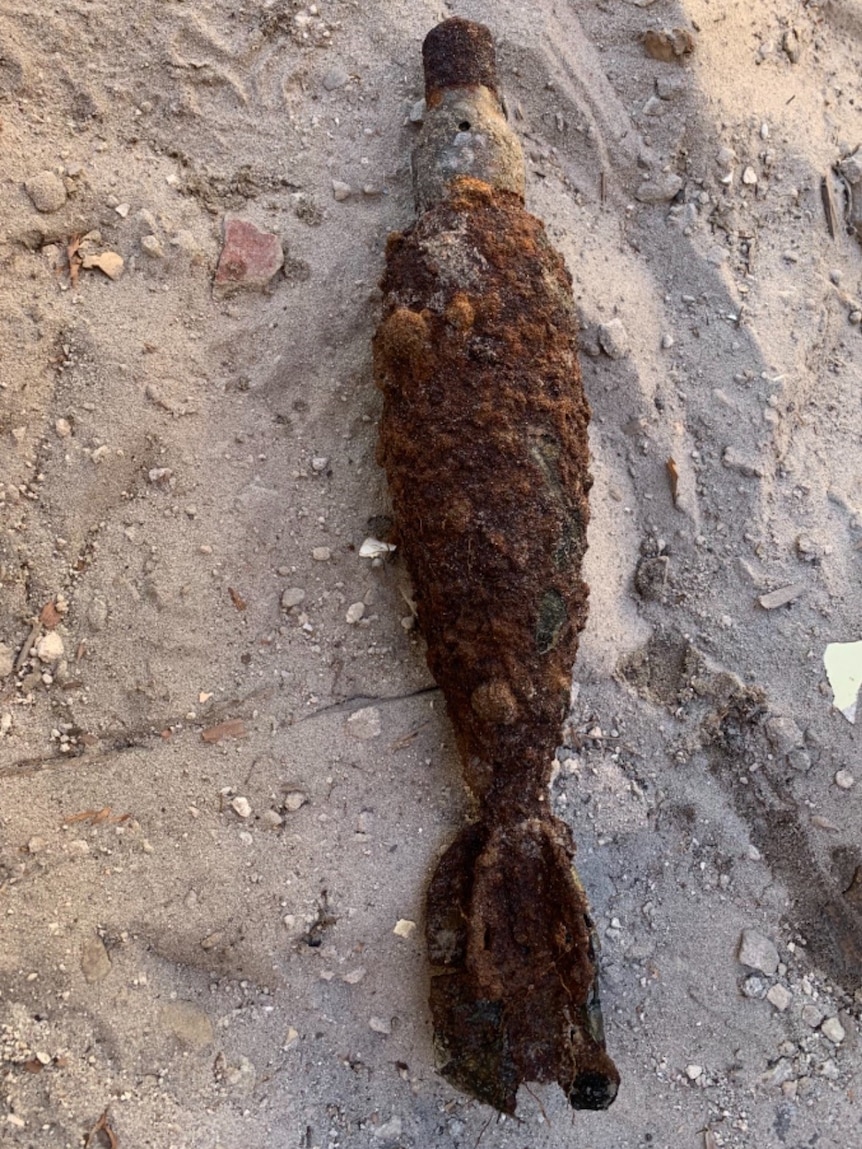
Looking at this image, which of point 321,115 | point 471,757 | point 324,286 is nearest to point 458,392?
point 324,286

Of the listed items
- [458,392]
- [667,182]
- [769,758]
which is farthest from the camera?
[667,182]

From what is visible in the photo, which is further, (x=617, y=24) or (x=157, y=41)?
(x=617, y=24)

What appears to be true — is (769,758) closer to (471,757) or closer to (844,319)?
(471,757)

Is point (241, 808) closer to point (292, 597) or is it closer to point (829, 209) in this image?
point (292, 597)

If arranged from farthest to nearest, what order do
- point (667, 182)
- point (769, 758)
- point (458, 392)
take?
point (667, 182) < point (769, 758) < point (458, 392)

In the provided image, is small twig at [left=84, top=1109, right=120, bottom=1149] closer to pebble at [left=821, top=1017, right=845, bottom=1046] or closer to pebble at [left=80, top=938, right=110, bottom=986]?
pebble at [left=80, top=938, right=110, bottom=986]

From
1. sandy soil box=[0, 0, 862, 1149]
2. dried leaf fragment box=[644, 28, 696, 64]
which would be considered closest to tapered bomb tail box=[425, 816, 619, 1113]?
sandy soil box=[0, 0, 862, 1149]

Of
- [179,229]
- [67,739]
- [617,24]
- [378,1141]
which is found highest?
[617,24]

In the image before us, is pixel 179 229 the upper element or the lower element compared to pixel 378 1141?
upper
